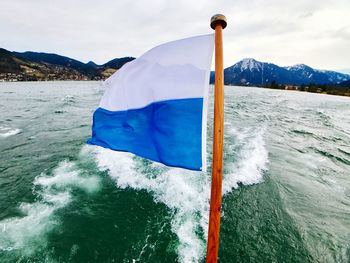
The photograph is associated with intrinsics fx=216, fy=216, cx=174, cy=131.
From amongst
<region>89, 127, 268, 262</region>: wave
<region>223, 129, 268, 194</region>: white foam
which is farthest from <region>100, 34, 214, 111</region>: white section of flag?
<region>223, 129, 268, 194</region>: white foam

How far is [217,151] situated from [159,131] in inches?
59.6

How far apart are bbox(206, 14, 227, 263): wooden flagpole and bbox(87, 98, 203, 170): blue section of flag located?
671 millimetres

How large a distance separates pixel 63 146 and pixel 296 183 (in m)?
15.4

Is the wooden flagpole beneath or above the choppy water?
above

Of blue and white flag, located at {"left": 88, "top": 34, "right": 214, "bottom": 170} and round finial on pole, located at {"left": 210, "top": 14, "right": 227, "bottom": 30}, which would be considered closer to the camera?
round finial on pole, located at {"left": 210, "top": 14, "right": 227, "bottom": 30}

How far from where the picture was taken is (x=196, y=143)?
3.74 m

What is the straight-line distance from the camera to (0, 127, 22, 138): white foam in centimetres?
1864

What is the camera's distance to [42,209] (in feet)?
27.9

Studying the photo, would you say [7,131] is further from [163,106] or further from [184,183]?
[163,106]

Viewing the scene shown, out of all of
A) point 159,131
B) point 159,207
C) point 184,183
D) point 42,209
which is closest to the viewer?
point 159,131

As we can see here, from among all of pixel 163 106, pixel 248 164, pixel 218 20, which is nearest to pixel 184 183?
pixel 248 164

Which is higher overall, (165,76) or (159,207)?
(165,76)

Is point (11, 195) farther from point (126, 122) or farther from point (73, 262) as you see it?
point (126, 122)

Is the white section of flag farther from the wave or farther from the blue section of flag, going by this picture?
the wave
